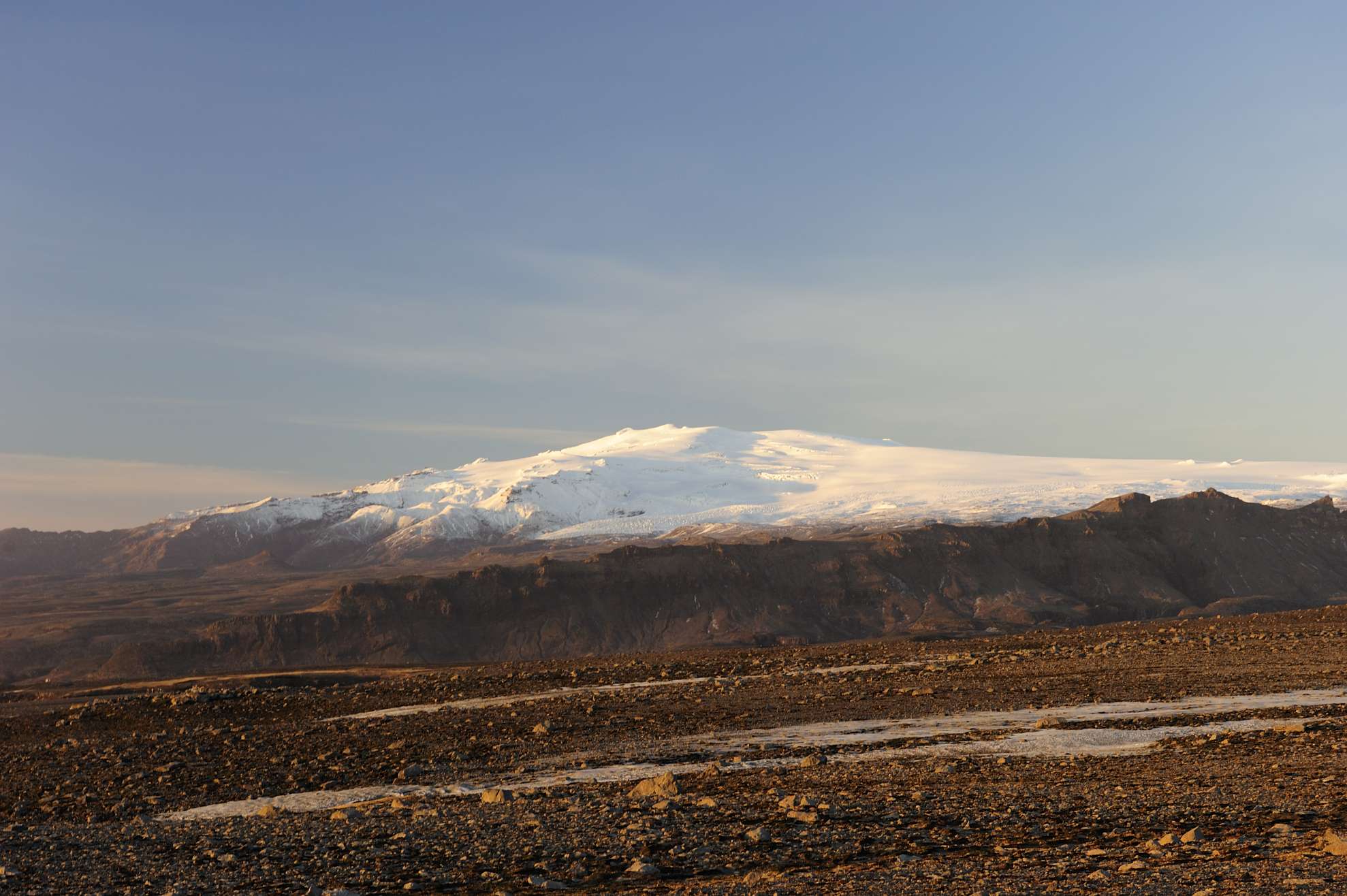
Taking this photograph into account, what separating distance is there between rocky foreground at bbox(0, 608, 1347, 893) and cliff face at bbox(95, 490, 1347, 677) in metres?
55.9

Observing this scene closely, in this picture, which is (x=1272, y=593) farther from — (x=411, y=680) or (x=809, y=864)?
(x=809, y=864)

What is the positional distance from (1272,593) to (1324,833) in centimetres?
9672

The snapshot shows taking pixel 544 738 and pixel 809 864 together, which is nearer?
pixel 809 864

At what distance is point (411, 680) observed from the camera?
1347 inches

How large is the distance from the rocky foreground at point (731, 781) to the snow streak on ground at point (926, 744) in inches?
3.8

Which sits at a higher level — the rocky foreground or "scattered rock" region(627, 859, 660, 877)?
"scattered rock" region(627, 859, 660, 877)

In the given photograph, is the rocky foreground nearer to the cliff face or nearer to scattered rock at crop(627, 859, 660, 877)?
scattered rock at crop(627, 859, 660, 877)

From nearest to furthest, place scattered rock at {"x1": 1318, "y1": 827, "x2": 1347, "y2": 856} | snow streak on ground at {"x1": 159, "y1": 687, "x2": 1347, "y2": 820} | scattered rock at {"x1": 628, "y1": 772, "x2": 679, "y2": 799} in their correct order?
scattered rock at {"x1": 1318, "y1": 827, "x2": 1347, "y2": 856} → scattered rock at {"x1": 628, "y1": 772, "x2": 679, "y2": 799} → snow streak on ground at {"x1": 159, "y1": 687, "x2": 1347, "y2": 820}

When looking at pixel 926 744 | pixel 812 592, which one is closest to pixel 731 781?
pixel 926 744

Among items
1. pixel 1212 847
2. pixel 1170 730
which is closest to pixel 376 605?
pixel 1170 730

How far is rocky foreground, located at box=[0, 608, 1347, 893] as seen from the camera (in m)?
10.9

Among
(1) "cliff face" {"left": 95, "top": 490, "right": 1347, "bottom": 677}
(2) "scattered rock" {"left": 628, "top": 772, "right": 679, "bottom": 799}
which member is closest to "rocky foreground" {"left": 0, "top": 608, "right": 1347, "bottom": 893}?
(2) "scattered rock" {"left": 628, "top": 772, "right": 679, "bottom": 799}

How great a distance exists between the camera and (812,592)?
318ft

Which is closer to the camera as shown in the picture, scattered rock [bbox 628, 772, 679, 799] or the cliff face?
scattered rock [bbox 628, 772, 679, 799]
